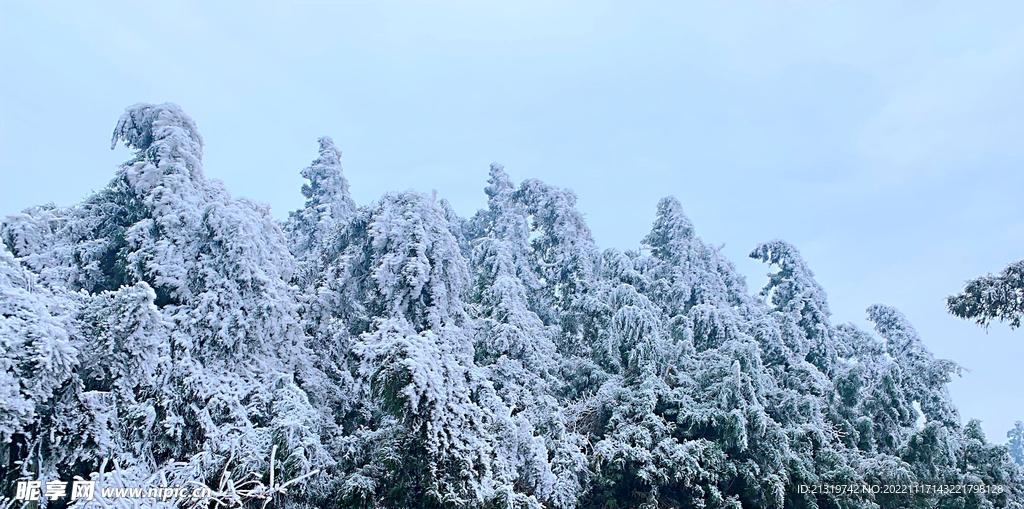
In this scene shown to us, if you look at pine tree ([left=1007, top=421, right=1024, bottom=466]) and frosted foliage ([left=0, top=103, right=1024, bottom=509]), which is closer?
frosted foliage ([left=0, top=103, right=1024, bottom=509])

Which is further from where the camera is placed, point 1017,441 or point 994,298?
point 1017,441

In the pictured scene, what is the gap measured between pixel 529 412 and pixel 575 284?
5827mm

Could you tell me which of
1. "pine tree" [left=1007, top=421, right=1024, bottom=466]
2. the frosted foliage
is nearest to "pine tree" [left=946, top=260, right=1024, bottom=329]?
the frosted foliage

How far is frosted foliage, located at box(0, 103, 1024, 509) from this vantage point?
880 centimetres

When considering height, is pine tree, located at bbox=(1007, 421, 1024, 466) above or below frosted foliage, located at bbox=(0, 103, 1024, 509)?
above

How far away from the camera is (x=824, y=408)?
59.0 ft

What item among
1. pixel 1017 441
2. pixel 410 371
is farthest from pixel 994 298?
pixel 1017 441

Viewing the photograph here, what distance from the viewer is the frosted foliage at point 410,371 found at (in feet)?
28.9

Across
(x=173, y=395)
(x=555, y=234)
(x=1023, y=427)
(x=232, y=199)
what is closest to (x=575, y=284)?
(x=555, y=234)

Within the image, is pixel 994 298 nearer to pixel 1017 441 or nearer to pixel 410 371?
pixel 410 371

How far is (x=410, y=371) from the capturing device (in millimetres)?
9359

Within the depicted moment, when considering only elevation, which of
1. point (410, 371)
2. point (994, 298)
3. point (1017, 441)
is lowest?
point (410, 371)

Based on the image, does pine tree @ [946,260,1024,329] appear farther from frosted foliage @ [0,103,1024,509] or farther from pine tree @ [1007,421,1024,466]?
pine tree @ [1007,421,1024,466]

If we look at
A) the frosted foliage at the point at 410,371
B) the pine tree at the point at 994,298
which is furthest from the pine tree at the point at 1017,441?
the pine tree at the point at 994,298
